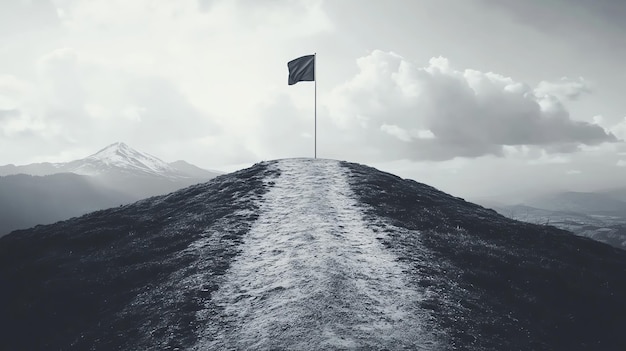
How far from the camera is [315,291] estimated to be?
11750 millimetres

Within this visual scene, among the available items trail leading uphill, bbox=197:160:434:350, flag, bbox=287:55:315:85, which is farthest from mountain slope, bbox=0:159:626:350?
flag, bbox=287:55:315:85

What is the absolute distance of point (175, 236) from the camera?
18.7 meters

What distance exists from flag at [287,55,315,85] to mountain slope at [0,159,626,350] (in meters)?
12.5

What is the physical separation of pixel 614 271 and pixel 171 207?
26.3 metres

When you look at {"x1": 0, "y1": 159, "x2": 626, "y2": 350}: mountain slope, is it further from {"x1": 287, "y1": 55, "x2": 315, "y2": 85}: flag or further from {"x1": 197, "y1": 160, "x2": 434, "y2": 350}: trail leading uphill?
{"x1": 287, "y1": 55, "x2": 315, "y2": 85}: flag

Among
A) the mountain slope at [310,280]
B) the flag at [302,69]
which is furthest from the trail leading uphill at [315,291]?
the flag at [302,69]

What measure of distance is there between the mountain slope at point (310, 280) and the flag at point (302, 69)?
1246 centimetres

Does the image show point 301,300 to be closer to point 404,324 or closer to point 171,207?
point 404,324

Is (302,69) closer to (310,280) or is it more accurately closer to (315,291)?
(310,280)

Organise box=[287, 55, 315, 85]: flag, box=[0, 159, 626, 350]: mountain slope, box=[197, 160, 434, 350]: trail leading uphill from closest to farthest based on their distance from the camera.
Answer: box=[197, 160, 434, 350]: trail leading uphill → box=[0, 159, 626, 350]: mountain slope → box=[287, 55, 315, 85]: flag

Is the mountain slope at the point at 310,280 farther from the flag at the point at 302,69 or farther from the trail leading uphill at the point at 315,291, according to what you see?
the flag at the point at 302,69

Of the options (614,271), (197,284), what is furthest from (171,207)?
(614,271)

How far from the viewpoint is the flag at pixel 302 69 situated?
30.5 m

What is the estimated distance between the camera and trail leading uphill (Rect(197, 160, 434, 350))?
966 cm
